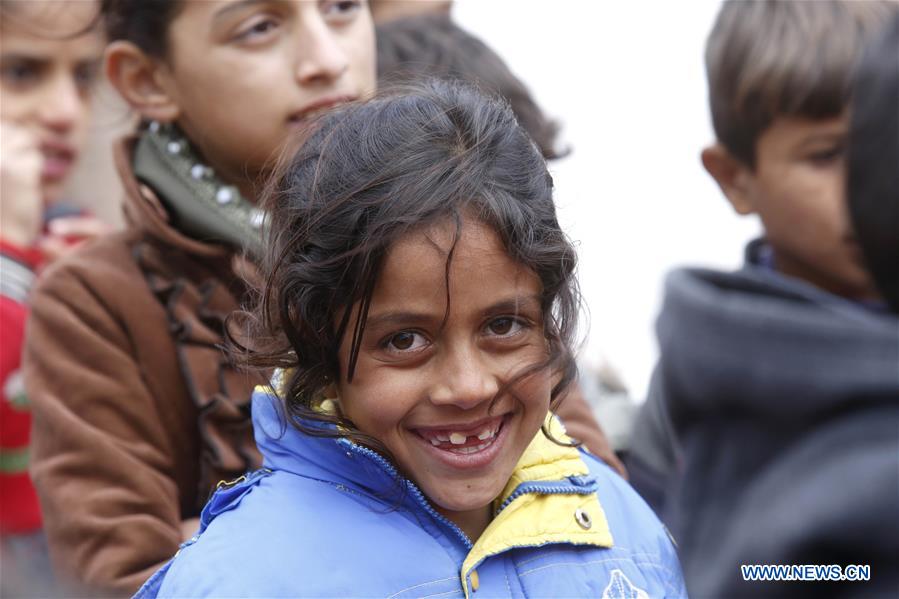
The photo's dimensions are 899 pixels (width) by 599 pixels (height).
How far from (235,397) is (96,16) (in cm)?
101

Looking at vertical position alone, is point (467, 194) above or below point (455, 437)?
above

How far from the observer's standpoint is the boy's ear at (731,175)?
255cm

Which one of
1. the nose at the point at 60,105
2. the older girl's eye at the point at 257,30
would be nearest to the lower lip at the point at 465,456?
the older girl's eye at the point at 257,30

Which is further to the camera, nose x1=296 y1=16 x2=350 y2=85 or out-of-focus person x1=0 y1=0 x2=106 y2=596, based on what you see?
out-of-focus person x1=0 y1=0 x2=106 y2=596

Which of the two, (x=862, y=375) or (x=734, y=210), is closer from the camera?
(x=862, y=375)

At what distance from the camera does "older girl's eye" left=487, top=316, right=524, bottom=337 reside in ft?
5.89

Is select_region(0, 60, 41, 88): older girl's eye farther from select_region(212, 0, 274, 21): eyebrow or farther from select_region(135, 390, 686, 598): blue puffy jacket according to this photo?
select_region(135, 390, 686, 598): blue puffy jacket

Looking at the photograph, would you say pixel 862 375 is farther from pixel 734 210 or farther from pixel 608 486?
pixel 734 210

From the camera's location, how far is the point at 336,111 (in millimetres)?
1992

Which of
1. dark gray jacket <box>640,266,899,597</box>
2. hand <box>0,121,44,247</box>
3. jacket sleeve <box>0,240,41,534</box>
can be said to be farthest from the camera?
hand <box>0,121,44,247</box>

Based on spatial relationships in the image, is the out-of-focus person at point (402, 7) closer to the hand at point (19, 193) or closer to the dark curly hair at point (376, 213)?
the hand at point (19, 193)

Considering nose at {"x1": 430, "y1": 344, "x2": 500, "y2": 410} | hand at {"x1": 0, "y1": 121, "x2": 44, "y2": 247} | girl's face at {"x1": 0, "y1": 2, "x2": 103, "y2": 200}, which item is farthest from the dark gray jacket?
girl's face at {"x1": 0, "y1": 2, "x2": 103, "y2": 200}

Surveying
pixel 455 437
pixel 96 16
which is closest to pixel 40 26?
pixel 96 16

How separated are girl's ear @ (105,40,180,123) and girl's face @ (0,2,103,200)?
0.64 m
